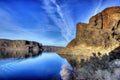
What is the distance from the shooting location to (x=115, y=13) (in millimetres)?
85875

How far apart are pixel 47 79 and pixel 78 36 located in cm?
9486

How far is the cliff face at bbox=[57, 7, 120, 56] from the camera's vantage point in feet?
270

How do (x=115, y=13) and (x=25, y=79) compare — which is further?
(x=115, y=13)

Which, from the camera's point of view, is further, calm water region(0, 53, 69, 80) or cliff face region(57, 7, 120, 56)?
cliff face region(57, 7, 120, 56)

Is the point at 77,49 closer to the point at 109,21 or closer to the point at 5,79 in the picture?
the point at 109,21

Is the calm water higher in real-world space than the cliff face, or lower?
lower

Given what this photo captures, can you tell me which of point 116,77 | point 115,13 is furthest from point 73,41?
point 116,77

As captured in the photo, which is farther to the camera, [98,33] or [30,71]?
[98,33]

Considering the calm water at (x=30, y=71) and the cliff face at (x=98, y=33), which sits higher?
the cliff face at (x=98, y=33)

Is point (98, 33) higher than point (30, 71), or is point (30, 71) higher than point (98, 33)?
point (98, 33)

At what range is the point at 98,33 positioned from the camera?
317 ft

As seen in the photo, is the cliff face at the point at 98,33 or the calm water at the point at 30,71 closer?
the calm water at the point at 30,71

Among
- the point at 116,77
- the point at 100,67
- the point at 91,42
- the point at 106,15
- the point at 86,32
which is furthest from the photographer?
the point at 86,32

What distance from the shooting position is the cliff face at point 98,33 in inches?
3238
